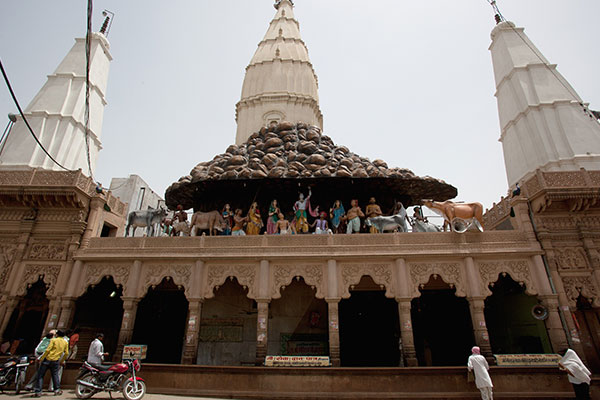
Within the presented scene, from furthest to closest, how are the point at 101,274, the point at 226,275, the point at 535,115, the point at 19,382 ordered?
the point at 535,115 → the point at 101,274 → the point at 226,275 → the point at 19,382

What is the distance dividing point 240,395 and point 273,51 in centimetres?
2411

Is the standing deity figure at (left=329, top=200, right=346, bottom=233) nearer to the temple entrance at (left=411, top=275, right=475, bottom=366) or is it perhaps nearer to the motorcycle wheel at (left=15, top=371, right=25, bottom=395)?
the temple entrance at (left=411, top=275, right=475, bottom=366)

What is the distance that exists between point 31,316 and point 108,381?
26.3 ft

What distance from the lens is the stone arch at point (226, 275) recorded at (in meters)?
11.2

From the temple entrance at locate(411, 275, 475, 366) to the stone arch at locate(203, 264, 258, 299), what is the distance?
7.15 meters

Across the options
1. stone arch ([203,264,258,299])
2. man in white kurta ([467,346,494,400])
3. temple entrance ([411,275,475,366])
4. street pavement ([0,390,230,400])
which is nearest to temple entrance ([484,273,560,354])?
temple entrance ([411,275,475,366])

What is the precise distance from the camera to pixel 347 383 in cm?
909

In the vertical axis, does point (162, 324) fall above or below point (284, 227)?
below

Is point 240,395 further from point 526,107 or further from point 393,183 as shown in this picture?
point 526,107

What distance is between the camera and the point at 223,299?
45.8ft

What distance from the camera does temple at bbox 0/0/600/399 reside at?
9.78 meters

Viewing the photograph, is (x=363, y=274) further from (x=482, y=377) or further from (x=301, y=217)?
(x=301, y=217)

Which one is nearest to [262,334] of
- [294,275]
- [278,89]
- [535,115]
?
[294,275]

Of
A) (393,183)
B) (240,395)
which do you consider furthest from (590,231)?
(240,395)
